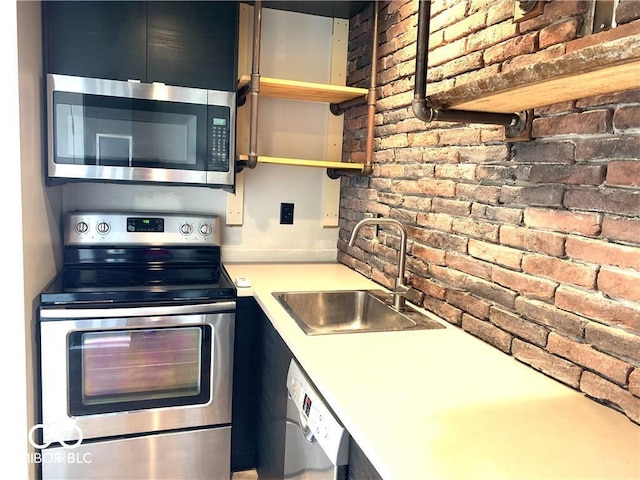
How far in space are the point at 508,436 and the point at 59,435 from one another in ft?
5.23

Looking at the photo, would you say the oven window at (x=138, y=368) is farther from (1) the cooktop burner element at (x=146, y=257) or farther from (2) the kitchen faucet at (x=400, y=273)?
(2) the kitchen faucet at (x=400, y=273)

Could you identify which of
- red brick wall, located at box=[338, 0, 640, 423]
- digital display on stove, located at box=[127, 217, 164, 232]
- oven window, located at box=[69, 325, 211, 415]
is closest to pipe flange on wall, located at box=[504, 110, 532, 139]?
red brick wall, located at box=[338, 0, 640, 423]

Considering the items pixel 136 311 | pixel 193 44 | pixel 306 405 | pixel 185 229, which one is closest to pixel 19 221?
pixel 136 311

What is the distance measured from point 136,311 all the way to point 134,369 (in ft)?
0.82

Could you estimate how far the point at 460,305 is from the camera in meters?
1.58

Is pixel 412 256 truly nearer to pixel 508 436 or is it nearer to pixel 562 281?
pixel 562 281

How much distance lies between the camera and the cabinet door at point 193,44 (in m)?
1.95

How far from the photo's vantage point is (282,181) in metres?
2.56

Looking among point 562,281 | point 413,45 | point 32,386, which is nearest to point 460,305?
point 562,281

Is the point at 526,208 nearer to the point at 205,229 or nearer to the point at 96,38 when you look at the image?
the point at 205,229

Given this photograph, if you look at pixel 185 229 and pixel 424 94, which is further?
pixel 185 229

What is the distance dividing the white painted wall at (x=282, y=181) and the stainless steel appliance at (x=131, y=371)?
1.40ft

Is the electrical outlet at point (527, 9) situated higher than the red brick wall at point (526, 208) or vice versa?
the electrical outlet at point (527, 9)

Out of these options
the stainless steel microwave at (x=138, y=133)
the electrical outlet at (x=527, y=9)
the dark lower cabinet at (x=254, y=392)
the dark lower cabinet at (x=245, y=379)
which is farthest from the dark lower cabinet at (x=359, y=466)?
the stainless steel microwave at (x=138, y=133)
